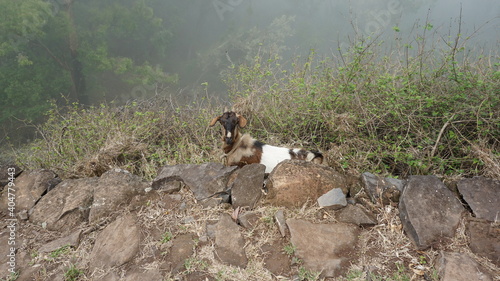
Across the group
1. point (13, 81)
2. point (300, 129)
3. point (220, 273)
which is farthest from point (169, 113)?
point (13, 81)

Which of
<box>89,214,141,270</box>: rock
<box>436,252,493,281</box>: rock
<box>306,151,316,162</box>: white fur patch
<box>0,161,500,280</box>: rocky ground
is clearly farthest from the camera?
<box>306,151,316,162</box>: white fur patch

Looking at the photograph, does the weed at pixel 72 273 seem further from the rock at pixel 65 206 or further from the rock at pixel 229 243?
the rock at pixel 229 243

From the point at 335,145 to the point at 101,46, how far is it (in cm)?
2031

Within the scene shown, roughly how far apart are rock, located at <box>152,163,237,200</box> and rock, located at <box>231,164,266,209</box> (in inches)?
7.4

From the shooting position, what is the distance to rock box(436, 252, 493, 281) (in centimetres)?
196

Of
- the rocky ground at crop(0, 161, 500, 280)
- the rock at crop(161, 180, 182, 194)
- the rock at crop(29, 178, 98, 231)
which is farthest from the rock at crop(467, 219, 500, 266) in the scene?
the rock at crop(29, 178, 98, 231)

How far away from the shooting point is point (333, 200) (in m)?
2.69

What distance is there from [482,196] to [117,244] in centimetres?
335

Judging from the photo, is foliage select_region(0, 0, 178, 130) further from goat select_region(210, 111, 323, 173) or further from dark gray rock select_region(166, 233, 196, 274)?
dark gray rock select_region(166, 233, 196, 274)

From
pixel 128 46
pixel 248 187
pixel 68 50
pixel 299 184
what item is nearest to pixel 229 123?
pixel 248 187

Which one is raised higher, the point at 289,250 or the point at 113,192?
the point at 113,192

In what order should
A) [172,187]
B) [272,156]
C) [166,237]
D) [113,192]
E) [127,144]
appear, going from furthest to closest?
[127,144] < [272,156] < [172,187] < [113,192] < [166,237]

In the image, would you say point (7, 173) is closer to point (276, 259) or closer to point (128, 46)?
point (276, 259)

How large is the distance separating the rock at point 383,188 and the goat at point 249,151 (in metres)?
0.81
